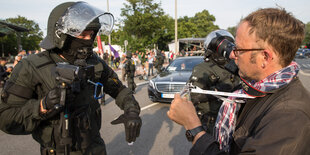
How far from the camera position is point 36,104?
1392 mm

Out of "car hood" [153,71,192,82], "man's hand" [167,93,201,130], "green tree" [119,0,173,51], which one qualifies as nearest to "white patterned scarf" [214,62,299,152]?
"man's hand" [167,93,201,130]

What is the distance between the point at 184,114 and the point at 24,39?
51.9m

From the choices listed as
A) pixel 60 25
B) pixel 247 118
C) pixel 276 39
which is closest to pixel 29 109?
pixel 60 25

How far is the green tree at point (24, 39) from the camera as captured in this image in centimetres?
3944

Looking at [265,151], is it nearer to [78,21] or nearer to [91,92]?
[91,92]

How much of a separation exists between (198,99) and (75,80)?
69.8 inches

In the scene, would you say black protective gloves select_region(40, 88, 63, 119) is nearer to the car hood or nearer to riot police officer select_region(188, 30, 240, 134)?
riot police officer select_region(188, 30, 240, 134)

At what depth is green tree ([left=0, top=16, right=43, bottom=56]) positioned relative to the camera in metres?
39.4

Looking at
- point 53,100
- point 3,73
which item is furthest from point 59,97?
point 3,73

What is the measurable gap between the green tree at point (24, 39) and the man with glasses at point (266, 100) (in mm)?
→ 47753

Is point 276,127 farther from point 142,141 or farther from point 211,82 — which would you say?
point 142,141

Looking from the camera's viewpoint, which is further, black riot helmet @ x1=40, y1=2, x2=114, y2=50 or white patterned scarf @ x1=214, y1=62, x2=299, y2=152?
black riot helmet @ x1=40, y1=2, x2=114, y2=50

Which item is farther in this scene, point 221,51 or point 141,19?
point 141,19

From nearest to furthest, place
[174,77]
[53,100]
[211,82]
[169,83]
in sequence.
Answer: [53,100] < [211,82] < [169,83] < [174,77]
